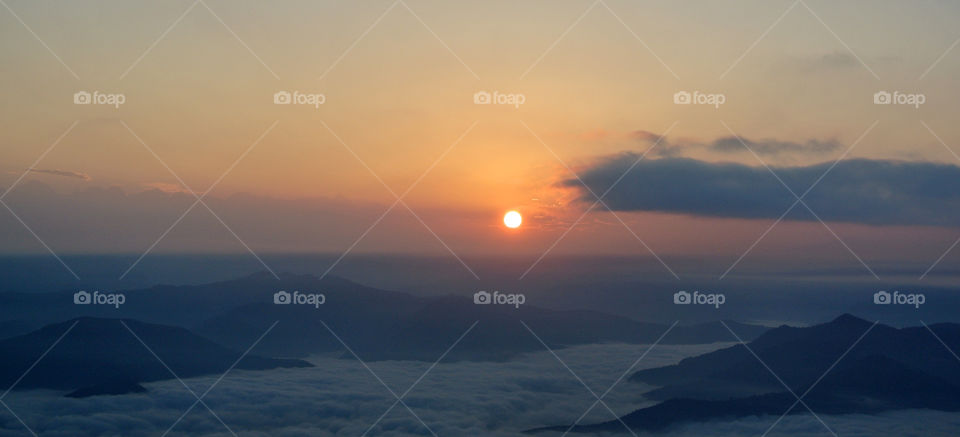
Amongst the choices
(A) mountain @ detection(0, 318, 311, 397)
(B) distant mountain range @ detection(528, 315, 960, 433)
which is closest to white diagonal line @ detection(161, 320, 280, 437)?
(A) mountain @ detection(0, 318, 311, 397)

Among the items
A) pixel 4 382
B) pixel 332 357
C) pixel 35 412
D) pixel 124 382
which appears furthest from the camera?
pixel 332 357

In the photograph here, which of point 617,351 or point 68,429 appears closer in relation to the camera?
point 68,429

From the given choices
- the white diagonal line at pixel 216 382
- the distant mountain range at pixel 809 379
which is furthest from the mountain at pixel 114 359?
the distant mountain range at pixel 809 379

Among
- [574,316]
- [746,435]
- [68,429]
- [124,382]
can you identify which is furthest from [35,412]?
[746,435]

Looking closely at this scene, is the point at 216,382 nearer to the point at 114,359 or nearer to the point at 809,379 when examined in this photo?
the point at 114,359

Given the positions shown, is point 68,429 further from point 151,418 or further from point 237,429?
point 237,429

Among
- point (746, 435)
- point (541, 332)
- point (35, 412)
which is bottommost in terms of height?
point (746, 435)

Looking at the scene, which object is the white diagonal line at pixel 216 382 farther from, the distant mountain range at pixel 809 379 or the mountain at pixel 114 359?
the distant mountain range at pixel 809 379
